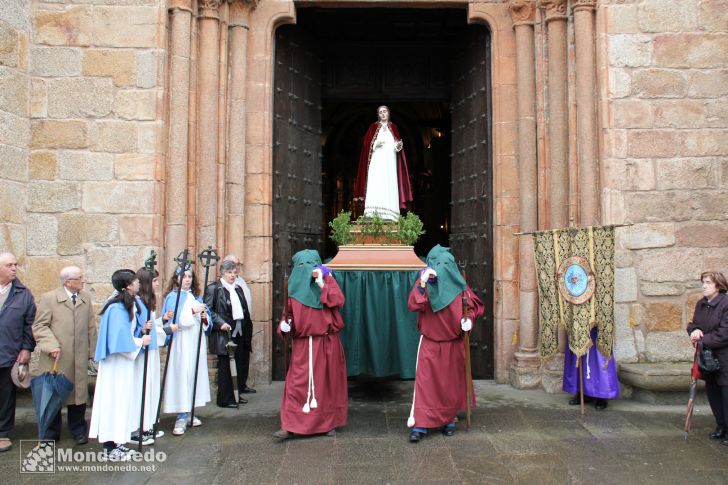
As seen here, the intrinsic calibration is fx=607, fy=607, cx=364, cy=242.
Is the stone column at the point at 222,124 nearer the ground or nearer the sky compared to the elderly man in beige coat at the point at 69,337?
nearer the sky

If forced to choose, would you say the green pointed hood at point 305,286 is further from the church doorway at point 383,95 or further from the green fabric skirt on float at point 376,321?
the church doorway at point 383,95

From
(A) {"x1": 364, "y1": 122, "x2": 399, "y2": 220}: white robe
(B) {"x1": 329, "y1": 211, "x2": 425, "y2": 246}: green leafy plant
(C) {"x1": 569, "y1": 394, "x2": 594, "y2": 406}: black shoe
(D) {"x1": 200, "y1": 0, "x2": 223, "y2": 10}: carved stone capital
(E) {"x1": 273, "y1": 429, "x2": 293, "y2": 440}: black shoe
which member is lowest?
(E) {"x1": 273, "y1": 429, "x2": 293, "y2": 440}: black shoe

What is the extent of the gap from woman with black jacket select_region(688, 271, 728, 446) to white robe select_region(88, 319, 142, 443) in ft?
16.0

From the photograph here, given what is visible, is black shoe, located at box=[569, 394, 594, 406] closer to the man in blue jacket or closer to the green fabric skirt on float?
the green fabric skirt on float

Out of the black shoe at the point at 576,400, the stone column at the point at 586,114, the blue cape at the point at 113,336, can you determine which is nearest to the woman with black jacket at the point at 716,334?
the black shoe at the point at 576,400

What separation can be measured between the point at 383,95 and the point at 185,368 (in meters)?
6.09

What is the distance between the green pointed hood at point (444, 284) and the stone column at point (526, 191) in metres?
2.15

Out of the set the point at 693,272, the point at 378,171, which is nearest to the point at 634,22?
the point at 693,272

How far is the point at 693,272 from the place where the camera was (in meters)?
6.87

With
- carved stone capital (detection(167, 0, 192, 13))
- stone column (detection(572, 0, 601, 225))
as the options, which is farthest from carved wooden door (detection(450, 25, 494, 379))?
carved stone capital (detection(167, 0, 192, 13))

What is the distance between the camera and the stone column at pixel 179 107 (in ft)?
23.5

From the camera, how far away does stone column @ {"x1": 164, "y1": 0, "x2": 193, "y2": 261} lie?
23.5 feet

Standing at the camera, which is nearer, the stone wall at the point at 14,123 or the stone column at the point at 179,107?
the stone wall at the point at 14,123

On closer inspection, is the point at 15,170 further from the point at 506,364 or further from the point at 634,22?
the point at 634,22
